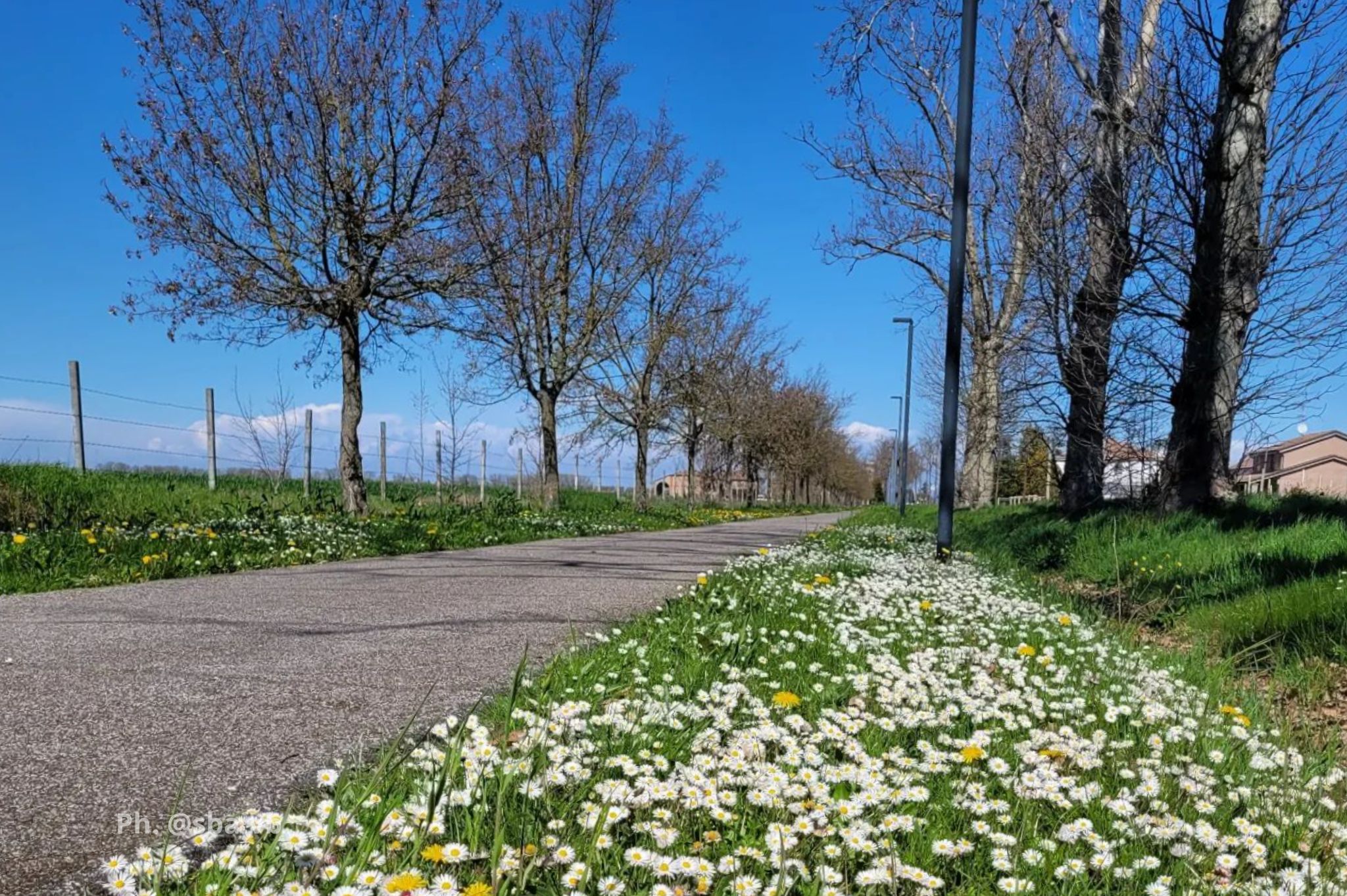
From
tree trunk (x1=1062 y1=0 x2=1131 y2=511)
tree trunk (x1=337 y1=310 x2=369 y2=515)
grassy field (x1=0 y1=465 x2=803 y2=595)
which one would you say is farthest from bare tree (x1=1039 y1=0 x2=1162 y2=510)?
tree trunk (x1=337 y1=310 x2=369 y2=515)

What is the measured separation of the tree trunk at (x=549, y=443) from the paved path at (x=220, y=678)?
11.7 m

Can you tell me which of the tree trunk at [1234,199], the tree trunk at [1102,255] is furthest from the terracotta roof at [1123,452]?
the tree trunk at [1234,199]

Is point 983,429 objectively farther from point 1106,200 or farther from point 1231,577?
point 1231,577

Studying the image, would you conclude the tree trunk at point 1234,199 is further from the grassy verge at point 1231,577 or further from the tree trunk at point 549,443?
the tree trunk at point 549,443

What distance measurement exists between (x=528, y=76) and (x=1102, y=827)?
1933 cm

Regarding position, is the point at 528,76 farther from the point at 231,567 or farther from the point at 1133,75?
the point at 231,567

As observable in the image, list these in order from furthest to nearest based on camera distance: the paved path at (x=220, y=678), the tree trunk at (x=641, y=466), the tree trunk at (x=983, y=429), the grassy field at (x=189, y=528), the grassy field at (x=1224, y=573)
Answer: the tree trunk at (x=641, y=466), the tree trunk at (x=983, y=429), the grassy field at (x=189, y=528), the grassy field at (x=1224, y=573), the paved path at (x=220, y=678)

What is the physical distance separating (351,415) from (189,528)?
4.80 metres

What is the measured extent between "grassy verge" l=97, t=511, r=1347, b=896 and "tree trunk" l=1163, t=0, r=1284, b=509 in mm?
5865

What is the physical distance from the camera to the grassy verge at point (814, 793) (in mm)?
1690

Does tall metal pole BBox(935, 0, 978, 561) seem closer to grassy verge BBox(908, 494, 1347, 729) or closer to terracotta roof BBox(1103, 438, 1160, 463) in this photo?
grassy verge BBox(908, 494, 1347, 729)

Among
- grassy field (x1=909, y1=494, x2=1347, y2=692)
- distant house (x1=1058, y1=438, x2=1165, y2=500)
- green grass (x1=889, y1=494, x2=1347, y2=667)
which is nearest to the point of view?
grassy field (x1=909, y1=494, x2=1347, y2=692)

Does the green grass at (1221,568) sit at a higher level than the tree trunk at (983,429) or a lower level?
lower

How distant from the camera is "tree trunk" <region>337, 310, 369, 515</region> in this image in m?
12.2
